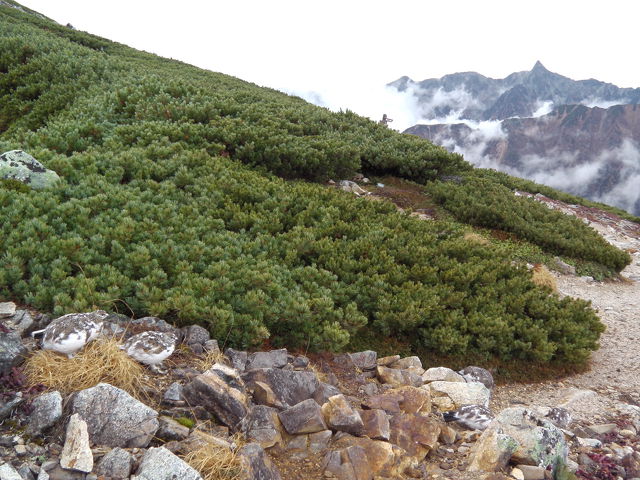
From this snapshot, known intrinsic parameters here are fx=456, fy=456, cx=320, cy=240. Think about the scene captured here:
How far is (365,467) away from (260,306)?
3.04 metres

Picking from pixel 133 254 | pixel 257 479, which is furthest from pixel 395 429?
pixel 133 254

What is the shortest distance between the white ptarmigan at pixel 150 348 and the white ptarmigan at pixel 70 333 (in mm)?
372

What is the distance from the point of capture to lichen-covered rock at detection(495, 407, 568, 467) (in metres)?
4.62

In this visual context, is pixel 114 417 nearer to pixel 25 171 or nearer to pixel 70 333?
pixel 70 333

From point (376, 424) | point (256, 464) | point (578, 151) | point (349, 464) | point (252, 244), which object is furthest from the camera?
point (578, 151)

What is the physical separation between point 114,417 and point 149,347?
1199 millimetres

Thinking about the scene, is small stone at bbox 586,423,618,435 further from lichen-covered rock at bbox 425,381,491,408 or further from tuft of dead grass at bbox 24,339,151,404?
tuft of dead grass at bbox 24,339,151,404

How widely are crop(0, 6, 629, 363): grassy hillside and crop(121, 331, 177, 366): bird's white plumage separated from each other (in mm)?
884

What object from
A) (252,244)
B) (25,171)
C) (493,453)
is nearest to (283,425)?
(493,453)

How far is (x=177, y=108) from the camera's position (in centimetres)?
1469

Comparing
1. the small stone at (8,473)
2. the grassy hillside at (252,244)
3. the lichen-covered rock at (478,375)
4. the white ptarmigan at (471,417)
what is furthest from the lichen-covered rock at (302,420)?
the lichen-covered rock at (478,375)

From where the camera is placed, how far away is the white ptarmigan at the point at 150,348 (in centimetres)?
491

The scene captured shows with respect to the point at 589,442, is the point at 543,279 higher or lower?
higher

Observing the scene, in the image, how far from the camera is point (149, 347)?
4965 mm
